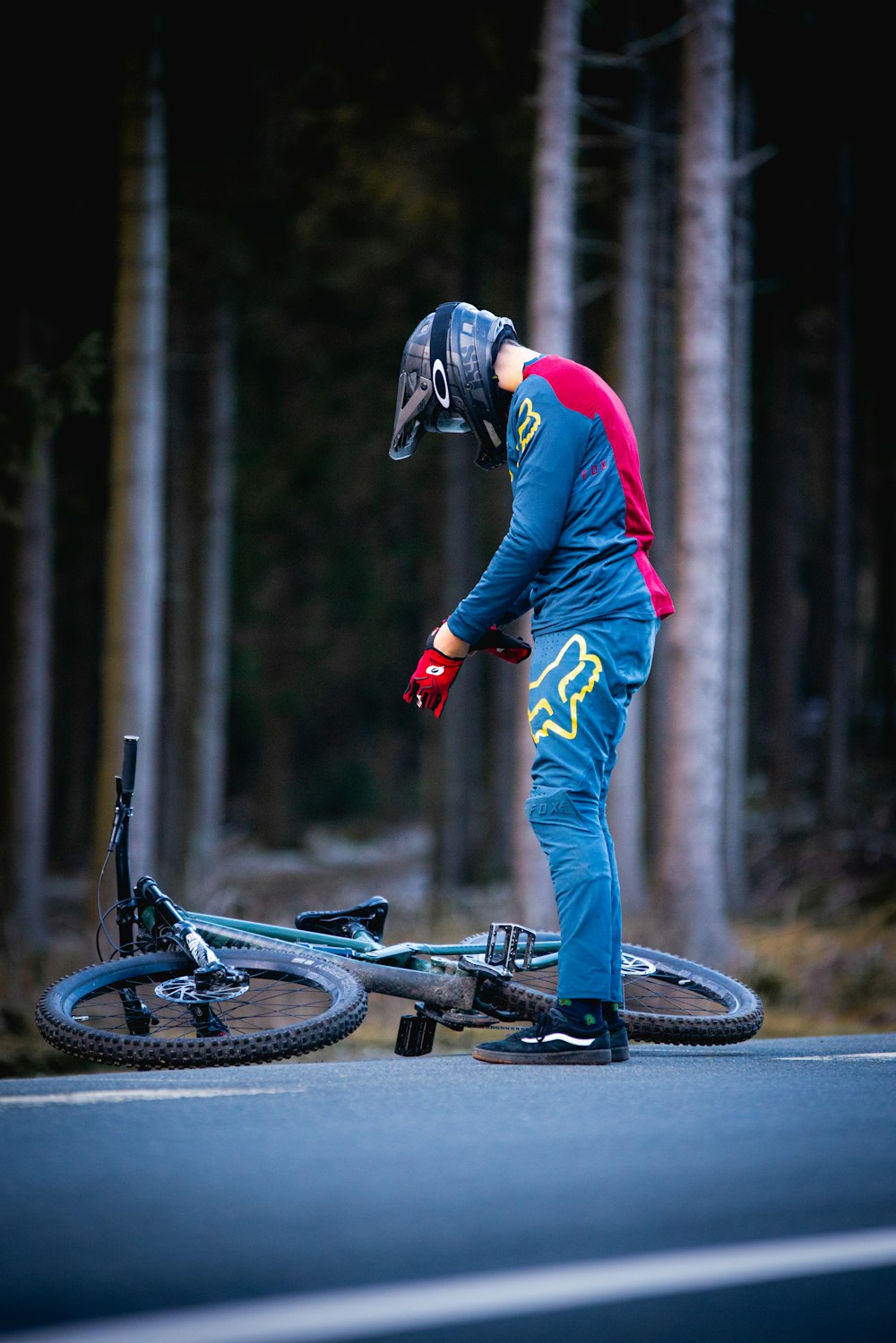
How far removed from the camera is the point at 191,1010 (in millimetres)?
5062

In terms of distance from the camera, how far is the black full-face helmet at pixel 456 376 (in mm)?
5203

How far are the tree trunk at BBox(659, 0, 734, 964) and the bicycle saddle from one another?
7.08m

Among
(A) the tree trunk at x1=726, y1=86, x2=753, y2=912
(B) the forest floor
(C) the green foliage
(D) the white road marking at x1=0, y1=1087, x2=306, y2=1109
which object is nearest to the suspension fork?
(D) the white road marking at x1=0, y1=1087, x2=306, y2=1109

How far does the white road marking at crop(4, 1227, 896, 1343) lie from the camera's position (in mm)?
2449

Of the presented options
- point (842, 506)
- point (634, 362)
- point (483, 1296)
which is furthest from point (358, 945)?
point (842, 506)

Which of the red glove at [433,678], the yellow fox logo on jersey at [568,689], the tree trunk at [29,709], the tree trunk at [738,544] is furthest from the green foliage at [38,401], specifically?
the tree trunk at [738,544]

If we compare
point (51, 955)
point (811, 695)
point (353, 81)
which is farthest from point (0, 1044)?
point (811, 695)

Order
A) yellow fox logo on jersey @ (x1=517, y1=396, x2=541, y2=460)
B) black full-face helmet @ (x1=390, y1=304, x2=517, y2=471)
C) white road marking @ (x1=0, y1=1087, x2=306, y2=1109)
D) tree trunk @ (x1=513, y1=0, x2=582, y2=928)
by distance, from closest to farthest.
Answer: white road marking @ (x1=0, y1=1087, x2=306, y2=1109) < yellow fox logo on jersey @ (x1=517, y1=396, x2=541, y2=460) < black full-face helmet @ (x1=390, y1=304, x2=517, y2=471) < tree trunk @ (x1=513, y1=0, x2=582, y2=928)

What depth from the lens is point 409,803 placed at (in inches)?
1821

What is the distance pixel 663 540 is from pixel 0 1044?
11809 mm

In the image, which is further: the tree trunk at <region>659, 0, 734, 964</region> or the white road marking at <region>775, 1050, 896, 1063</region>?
the tree trunk at <region>659, 0, 734, 964</region>

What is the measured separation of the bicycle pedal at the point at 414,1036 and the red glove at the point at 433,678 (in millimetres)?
1164

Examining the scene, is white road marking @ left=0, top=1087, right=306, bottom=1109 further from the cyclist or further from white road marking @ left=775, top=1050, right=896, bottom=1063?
white road marking @ left=775, top=1050, right=896, bottom=1063

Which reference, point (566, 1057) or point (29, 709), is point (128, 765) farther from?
point (29, 709)
